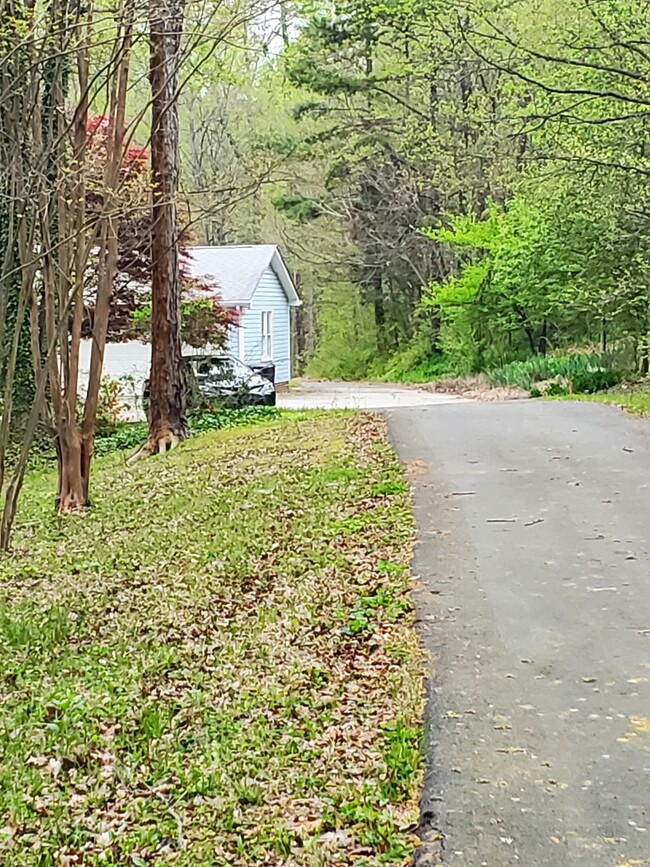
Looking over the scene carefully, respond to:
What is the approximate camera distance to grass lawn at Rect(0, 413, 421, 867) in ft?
10.3

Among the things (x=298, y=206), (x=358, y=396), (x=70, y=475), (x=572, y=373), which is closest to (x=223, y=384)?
(x=572, y=373)

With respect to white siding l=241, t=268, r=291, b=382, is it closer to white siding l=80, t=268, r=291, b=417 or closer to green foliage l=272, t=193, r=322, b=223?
white siding l=80, t=268, r=291, b=417

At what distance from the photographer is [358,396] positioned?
27.0 metres

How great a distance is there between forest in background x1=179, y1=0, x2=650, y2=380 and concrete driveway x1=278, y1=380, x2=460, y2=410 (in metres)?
2.23

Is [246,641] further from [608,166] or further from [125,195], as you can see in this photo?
[608,166]

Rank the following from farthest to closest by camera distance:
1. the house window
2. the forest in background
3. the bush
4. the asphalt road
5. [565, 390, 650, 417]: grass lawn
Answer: the house window → the bush → [565, 390, 650, 417]: grass lawn → the forest in background → the asphalt road

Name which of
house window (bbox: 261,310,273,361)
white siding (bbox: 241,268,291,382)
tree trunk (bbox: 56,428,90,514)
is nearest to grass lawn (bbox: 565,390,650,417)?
tree trunk (bbox: 56,428,90,514)

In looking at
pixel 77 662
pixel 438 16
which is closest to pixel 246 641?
pixel 77 662

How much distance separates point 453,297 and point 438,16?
16082mm

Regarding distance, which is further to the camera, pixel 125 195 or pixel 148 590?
pixel 125 195

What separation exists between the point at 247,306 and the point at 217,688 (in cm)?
2262

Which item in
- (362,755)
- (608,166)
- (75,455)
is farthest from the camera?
(608,166)

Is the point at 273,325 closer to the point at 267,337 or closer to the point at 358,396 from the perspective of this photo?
the point at 267,337

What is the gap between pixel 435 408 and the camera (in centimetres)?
1494
